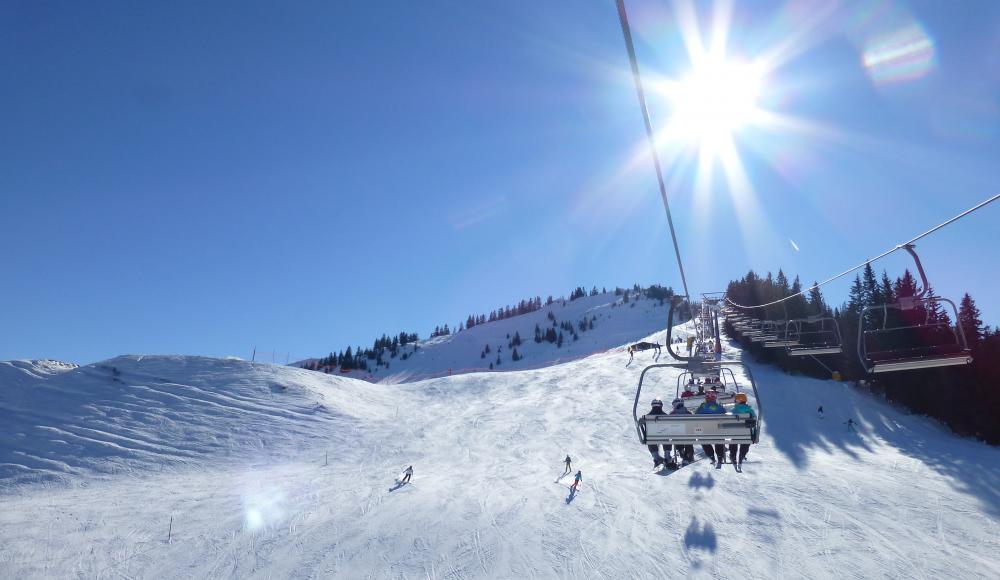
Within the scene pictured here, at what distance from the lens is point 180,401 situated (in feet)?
134

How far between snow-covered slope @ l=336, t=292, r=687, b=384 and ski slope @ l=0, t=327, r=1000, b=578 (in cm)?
3933

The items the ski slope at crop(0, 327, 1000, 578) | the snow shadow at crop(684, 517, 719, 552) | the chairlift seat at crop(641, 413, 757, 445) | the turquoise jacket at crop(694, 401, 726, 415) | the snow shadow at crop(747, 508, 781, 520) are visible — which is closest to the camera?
the chairlift seat at crop(641, 413, 757, 445)

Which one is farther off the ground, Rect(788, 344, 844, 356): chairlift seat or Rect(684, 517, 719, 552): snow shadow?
Rect(788, 344, 844, 356): chairlift seat

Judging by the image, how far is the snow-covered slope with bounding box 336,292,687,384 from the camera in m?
96.1

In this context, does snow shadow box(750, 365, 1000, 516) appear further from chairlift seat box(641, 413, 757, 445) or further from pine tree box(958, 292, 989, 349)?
chairlift seat box(641, 413, 757, 445)

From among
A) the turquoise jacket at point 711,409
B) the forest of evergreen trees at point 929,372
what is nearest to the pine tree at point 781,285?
the forest of evergreen trees at point 929,372

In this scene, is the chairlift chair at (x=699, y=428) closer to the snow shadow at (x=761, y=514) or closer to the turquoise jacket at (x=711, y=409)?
the turquoise jacket at (x=711, y=409)

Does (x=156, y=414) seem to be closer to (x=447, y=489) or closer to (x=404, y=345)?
(x=447, y=489)

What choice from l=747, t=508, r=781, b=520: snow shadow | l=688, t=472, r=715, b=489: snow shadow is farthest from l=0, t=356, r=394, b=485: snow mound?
l=747, t=508, r=781, b=520: snow shadow

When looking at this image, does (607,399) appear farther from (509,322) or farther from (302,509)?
(509,322)

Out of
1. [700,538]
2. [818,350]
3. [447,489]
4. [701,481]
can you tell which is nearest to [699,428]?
[818,350]

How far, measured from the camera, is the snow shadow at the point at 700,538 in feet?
68.1

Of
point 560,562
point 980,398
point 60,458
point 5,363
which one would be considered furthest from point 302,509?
point 980,398

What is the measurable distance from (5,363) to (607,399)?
47.0 metres
